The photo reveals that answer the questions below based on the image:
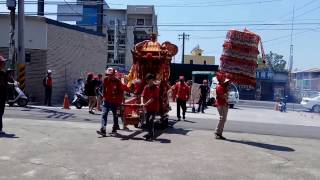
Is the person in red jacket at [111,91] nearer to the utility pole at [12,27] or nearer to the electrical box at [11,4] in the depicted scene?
the utility pole at [12,27]

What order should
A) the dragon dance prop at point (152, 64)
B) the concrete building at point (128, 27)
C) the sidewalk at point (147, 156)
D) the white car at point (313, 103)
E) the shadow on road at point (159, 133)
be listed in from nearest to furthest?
the sidewalk at point (147, 156) < the shadow on road at point (159, 133) < the dragon dance prop at point (152, 64) < the white car at point (313, 103) < the concrete building at point (128, 27)

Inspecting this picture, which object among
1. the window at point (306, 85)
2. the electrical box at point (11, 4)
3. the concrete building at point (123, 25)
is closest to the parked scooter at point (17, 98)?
the electrical box at point (11, 4)

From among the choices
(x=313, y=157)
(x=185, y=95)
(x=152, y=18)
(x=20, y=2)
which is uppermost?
(x=152, y=18)

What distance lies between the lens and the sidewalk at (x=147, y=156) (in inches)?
332

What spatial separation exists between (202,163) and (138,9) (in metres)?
81.4

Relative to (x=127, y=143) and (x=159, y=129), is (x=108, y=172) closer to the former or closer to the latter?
(x=127, y=143)

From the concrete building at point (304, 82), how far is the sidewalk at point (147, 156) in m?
44.3

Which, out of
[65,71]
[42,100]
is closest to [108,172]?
[42,100]

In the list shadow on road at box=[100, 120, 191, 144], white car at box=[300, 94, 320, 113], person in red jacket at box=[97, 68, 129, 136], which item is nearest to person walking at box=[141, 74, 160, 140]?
shadow on road at box=[100, 120, 191, 144]

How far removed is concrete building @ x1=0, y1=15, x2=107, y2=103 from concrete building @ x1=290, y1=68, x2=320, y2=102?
3052 centimetres

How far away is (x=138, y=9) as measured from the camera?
89062mm

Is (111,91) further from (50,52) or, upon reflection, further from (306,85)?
(306,85)

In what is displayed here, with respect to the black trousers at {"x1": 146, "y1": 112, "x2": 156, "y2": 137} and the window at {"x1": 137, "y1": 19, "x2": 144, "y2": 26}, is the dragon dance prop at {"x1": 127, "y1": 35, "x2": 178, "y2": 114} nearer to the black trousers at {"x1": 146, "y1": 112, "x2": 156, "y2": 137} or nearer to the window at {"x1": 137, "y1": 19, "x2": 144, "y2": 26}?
the black trousers at {"x1": 146, "y1": 112, "x2": 156, "y2": 137}

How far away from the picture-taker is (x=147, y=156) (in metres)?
9.94
